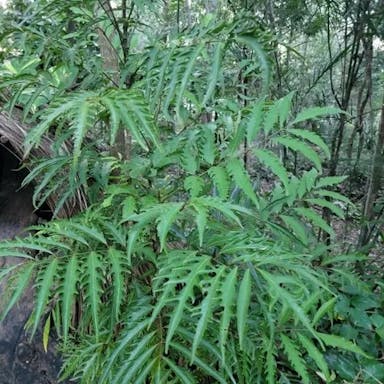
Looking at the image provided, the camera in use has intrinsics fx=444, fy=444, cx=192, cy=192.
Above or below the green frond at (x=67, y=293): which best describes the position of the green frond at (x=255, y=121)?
above

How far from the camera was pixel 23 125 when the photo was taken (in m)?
1.68

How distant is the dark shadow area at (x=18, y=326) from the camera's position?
1761 millimetres

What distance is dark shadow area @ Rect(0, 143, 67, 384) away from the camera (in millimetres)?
1761

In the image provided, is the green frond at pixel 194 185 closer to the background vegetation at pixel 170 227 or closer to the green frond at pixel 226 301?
the background vegetation at pixel 170 227

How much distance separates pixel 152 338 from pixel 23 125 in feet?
3.39

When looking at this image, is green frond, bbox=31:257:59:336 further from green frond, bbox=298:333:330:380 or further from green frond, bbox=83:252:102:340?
green frond, bbox=298:333:330:380

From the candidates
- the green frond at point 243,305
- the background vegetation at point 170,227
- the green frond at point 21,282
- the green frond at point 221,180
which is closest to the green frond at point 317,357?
the background vegetation at point 170,227

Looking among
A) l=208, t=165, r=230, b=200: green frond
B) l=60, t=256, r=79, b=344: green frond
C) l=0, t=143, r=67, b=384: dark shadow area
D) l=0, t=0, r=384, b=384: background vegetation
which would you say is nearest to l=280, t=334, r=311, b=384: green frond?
l=0, t=0, r=384, b=384: background vegetation

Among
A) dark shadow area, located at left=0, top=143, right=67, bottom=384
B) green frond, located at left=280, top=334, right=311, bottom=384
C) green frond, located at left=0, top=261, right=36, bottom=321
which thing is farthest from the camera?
dark shadow area, located at left=0, top=143, right=67, bottom=384

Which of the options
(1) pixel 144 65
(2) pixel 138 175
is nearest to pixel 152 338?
(2) pixel 138 175

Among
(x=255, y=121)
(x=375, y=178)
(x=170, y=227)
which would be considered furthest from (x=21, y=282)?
(x=375, y=178)

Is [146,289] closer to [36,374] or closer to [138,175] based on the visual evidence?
[138,175]

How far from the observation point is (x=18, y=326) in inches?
73.1

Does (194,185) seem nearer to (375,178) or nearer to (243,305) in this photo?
(243,305)
